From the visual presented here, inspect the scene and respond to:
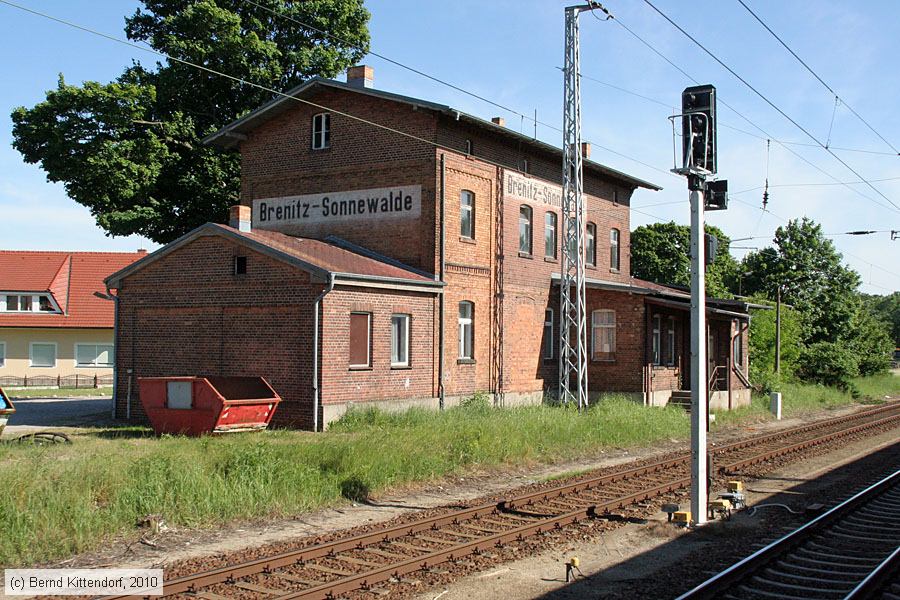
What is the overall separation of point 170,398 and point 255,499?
24.2 ft

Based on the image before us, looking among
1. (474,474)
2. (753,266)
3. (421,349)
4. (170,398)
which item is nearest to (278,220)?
(421,349)

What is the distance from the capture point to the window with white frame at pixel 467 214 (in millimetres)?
24906

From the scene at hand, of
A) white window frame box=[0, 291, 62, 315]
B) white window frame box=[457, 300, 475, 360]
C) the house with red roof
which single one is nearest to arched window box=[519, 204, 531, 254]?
white window frame box=[457, 300, 475, 360]

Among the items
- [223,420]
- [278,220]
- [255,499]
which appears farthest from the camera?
[278,220]

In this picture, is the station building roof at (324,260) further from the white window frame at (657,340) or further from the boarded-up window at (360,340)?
the white window frame at (657,340)

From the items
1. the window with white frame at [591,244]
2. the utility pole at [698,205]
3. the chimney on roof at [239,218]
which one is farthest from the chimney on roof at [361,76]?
the utility pole at [698,205]

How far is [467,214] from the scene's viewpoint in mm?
25219

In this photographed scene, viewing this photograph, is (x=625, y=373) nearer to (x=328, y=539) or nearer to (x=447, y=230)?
(x=447, y=230)

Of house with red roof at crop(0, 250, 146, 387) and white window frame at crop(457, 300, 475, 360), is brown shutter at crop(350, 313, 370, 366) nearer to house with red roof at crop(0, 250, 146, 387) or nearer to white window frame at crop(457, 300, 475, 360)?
white window frame at crop(457, 300, 475, 360)

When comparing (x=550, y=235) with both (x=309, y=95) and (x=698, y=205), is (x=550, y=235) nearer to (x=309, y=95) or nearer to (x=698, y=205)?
(x=309, y=95)

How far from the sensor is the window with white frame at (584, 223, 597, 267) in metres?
31.3

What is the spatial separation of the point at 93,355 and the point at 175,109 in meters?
16.8

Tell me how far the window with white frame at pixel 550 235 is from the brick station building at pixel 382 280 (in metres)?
0.07

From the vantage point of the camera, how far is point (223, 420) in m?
17.7
